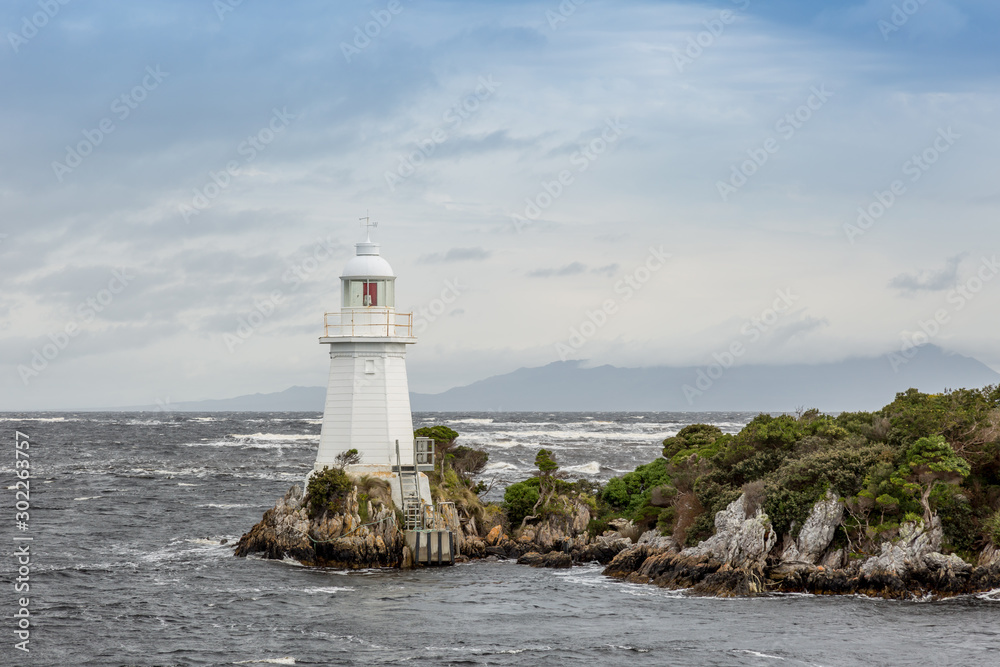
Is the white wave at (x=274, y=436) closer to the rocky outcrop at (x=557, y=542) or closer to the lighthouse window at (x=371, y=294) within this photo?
the rocky outcrop at (x=557, y=542)

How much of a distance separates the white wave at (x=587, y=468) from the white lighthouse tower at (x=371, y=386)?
41664mm

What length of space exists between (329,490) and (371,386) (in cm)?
429

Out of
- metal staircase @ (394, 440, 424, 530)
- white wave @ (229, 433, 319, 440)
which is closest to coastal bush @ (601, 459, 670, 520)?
metal staircase @ (394, 440, 424, 530)

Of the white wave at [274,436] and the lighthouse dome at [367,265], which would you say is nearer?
the lighthouse dome at [367,265]

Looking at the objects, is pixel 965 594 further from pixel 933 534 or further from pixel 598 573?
pixel 598 573

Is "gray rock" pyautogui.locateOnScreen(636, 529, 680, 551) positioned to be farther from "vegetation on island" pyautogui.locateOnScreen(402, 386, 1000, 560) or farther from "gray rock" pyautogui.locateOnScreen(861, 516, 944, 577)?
"gray rock" pyautogui.locateOnScreen(861, 516, 944, 577)

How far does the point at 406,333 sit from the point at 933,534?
65.6 ft

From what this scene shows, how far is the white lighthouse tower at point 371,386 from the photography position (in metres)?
39.4

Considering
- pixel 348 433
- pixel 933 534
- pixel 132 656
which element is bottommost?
pixel 132 656

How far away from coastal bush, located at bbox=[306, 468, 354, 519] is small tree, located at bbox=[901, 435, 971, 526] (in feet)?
63.6

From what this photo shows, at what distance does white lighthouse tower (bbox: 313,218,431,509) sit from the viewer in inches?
1551

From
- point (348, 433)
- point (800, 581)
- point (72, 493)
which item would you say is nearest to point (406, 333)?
point (348, 433)

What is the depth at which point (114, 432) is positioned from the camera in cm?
14988

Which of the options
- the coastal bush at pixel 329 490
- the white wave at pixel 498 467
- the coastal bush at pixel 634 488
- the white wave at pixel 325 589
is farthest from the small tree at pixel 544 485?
the white wave at pixel 498 467
